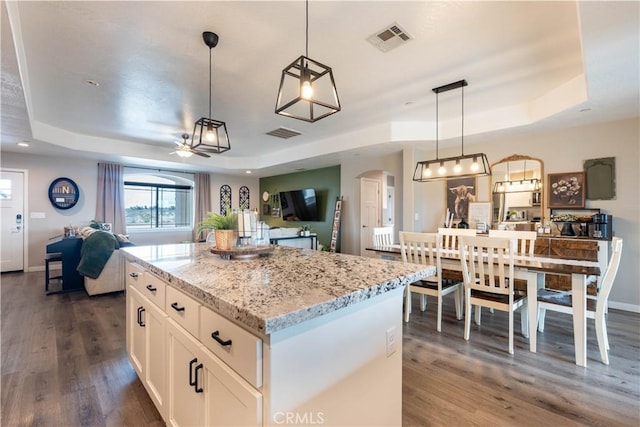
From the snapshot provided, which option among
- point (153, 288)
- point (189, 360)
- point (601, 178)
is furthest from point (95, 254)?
point (601, 178)

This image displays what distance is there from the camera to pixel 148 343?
5.83 feet

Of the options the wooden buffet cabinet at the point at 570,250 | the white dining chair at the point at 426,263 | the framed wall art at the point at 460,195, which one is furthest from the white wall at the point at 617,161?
the white dining chair at the point at 426,263

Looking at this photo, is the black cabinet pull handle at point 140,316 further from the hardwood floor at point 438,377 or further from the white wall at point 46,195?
the white wall at point 46,195

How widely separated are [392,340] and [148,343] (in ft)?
4.81

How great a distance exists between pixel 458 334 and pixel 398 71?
277 centimetres

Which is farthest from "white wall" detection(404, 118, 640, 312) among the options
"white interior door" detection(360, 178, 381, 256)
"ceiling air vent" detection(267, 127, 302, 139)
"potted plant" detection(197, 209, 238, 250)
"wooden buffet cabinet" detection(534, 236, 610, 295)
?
"potted plant" detection(197, 209, 238, 250)

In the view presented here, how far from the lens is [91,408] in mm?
1851

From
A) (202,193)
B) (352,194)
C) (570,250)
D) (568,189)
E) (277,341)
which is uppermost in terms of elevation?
(202,193)

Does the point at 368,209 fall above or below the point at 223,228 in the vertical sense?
above

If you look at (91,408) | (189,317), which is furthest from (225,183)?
(189,317)

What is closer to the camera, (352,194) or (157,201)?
(352,194)

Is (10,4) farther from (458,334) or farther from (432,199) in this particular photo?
(432,199)

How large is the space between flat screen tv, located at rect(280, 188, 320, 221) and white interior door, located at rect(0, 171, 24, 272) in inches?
217

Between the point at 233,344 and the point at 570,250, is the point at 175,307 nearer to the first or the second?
the point at 233,344
